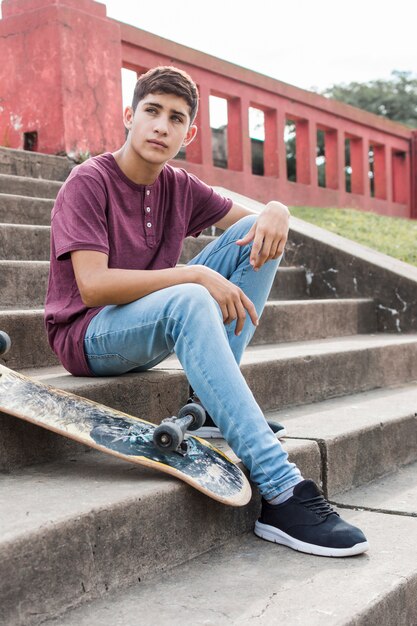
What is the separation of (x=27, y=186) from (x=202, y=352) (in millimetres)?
2839

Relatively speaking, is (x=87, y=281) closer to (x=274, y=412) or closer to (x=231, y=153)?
(x=274, y=412)

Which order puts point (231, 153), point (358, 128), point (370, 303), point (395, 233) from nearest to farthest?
point (370, 303)
point (395, 233)
point (231, 153)
point (358, 128)

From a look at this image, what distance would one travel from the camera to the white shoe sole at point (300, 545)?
7.05 feet

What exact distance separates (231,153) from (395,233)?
1828mm

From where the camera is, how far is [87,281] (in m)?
2.38

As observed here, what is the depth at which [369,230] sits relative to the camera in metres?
7.28

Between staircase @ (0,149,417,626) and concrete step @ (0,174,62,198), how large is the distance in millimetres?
1000

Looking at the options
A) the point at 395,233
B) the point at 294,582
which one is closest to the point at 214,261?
the point at 294,582

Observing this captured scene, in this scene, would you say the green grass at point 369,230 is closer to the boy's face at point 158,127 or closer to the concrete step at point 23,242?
the concrete step at point 23,242

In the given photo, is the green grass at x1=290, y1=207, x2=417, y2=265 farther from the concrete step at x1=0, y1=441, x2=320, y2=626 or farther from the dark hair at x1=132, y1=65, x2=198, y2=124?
the concrete step at x1=0, y1=441, x2=320, y2=626

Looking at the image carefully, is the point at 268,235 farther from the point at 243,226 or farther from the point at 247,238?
the point at 243,226

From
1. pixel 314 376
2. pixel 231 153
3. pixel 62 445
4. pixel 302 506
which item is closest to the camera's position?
pixel 302 506

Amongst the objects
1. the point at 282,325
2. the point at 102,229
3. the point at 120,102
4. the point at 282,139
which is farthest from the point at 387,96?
the point at 102,229

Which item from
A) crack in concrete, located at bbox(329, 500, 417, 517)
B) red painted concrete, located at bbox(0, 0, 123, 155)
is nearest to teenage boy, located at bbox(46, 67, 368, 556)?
crack in concrete, located at bbox(329, 500, 417, 517)
